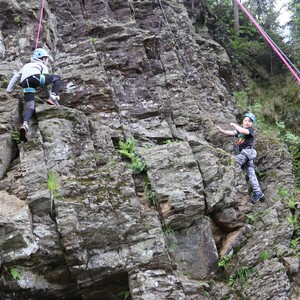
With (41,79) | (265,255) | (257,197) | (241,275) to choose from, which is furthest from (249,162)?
(41,79)

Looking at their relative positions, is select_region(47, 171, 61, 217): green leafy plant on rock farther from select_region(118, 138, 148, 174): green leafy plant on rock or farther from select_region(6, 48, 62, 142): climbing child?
select_region(118, 138, 148, 174): green leafy plant on rock

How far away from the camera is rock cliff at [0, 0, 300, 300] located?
22.6 feet

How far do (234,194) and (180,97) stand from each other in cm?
368

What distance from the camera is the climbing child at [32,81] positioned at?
26.4 feet

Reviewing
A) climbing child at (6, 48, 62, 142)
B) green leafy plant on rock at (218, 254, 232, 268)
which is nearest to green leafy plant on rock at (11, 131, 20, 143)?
climbing child at (6, 48, 62, 142)

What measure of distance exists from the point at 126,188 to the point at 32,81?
11.0 feet

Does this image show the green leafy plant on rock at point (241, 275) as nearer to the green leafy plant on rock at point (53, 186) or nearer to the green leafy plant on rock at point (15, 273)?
the green leafy plant on rock at point (53, 186)

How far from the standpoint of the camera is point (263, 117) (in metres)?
14.4

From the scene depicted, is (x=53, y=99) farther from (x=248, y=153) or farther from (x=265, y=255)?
(x=265, y=255)

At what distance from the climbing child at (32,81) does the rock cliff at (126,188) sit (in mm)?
276

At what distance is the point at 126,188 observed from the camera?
7.64 meters

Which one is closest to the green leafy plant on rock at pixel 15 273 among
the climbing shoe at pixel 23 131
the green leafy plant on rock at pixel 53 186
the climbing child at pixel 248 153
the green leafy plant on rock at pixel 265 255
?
the green leafy plant on rock at pixel 53 186

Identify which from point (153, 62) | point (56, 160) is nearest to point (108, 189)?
point (56, 160)

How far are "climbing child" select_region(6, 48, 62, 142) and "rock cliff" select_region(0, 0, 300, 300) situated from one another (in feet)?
0.91
